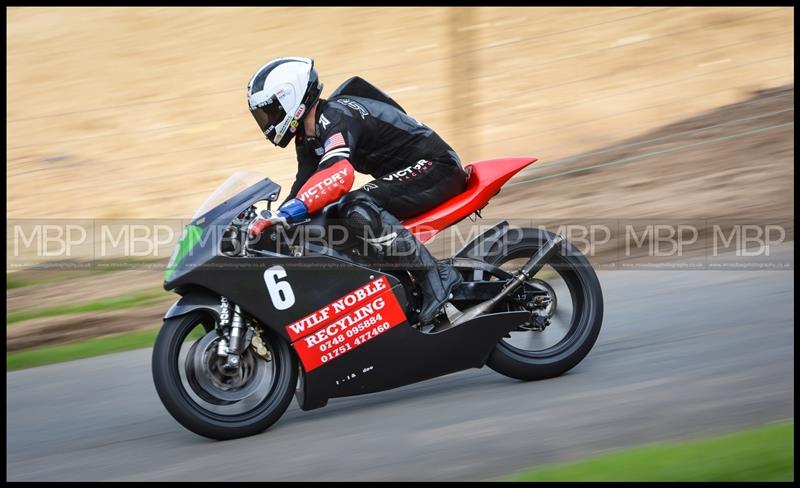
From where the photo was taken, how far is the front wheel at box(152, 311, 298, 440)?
515 centimetres

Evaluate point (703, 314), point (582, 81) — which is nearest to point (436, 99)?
point (582, 81)

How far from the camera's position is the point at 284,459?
4938mm

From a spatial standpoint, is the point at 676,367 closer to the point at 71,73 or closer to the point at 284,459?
the point at 284,459

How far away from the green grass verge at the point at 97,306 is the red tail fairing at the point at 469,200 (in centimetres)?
346

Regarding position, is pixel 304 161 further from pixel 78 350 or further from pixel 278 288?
pixel 78 350

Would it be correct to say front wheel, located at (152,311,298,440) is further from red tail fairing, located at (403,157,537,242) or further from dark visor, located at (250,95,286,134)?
dark visor, located at (250,95,286,134)

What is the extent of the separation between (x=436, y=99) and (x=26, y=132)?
18.1 ft

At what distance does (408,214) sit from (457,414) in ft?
3.77

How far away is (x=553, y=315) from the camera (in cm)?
605

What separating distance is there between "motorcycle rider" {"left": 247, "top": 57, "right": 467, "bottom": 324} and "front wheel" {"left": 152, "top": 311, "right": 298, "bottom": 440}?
0.61 meters

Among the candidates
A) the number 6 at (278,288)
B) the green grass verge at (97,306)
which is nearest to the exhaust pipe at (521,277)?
the number 6 at (278,288)

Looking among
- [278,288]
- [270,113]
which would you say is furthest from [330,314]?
[270,113]

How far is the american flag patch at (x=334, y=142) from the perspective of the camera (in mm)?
5449

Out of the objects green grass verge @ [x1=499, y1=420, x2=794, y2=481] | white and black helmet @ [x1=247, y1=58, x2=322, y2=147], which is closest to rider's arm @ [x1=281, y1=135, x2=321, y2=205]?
white and black helmet @ [x1=247, y1=58, x2=322, y2=147]
